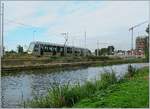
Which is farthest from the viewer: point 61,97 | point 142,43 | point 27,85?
point 142,43

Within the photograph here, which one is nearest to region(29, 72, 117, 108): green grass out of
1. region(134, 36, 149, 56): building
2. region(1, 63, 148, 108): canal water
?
region(1, 63, 148, 108): canal water

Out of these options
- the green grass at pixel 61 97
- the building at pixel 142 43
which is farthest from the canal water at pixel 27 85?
the building at pixel 142 43

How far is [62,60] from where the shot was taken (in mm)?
60688

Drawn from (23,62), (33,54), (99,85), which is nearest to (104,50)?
(33,54)

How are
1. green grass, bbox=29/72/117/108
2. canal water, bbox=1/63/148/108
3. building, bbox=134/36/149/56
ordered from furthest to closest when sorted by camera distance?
building, bbox=134/36/149/56 → canal water, bbox=1/63/148/108 → green grass, bbox=29/72/117/108

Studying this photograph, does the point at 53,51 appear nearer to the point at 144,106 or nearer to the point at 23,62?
the point at 23,62

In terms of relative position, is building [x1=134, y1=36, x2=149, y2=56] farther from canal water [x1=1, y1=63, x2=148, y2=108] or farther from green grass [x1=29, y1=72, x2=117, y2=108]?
green grass [x1=29, y1=72, x2=117, y2=108]

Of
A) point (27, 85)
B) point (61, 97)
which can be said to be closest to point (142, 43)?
point (27, 85)

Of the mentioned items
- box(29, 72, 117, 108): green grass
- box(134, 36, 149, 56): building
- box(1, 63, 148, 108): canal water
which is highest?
box(134, 36, 149, 56): building

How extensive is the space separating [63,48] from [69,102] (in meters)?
56.8

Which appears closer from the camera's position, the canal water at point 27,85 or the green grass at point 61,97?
the green grass at point 61,97

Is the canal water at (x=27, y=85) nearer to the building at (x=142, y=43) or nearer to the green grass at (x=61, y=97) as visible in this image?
the green grass at (x=61, y=97)

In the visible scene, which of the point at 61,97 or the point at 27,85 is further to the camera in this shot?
the point at 27,85

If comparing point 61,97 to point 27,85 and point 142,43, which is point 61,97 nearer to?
point 27,85
